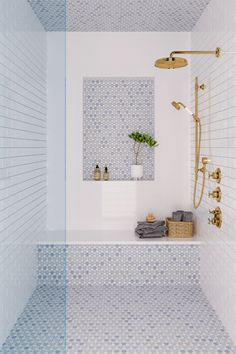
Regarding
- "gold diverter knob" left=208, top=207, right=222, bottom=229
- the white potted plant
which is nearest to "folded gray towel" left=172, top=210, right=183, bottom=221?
the white potted plant

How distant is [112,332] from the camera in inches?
120

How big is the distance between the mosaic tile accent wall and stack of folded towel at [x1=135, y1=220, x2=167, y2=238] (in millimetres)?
145

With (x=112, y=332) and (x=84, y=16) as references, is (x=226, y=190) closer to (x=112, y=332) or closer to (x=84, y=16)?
(x=112, y=332)

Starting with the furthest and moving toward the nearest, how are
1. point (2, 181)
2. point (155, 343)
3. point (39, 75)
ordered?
point (155, 343), point (39, 75), point (2, 181)

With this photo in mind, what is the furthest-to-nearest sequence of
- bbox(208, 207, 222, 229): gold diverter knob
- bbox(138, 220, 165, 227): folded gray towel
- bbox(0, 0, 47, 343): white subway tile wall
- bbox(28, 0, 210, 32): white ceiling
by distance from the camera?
bbox(138, 220, 165, 227): folded gray towel, bbox(28, 0, 210, 32): white ceiling, bbox(208, 207, 222, 229): gold diverter knob, bbox(0, 0, 47, 343): white subway tile wall

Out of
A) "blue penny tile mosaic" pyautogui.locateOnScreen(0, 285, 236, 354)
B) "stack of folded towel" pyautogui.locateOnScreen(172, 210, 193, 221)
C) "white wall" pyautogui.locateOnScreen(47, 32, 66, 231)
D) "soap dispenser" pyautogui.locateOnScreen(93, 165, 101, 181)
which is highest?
"white wall" pyautogui.locateOnScreen(47, 32, 66, 231)

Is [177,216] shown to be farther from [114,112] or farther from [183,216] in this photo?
[114,112]

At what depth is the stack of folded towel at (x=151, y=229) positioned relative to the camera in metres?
4.09

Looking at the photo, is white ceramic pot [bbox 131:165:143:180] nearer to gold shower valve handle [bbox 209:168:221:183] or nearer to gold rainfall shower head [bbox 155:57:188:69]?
gold shower valve handle [bbox 209:168:221:183]

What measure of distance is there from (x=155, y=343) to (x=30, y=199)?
61.5 inches

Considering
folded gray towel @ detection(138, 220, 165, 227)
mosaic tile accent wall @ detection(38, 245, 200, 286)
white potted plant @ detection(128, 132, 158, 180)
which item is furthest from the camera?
white potted plant @ detection(128, 132, 158, 180)

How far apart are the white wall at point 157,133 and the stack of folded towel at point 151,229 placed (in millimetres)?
323

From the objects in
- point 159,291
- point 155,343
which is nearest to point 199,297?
point 159,291

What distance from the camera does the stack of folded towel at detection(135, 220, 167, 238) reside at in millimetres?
4094
